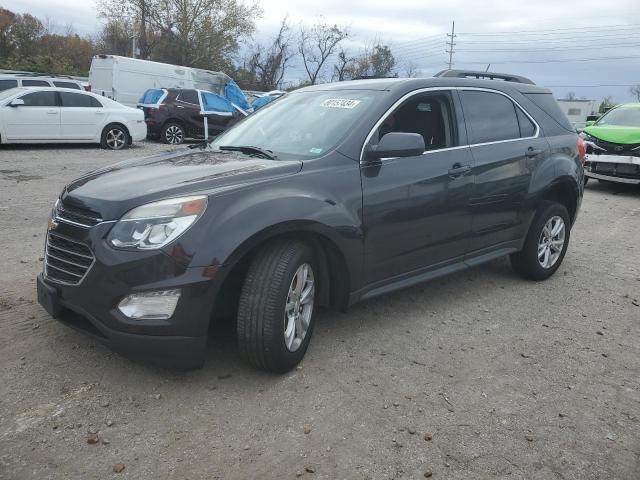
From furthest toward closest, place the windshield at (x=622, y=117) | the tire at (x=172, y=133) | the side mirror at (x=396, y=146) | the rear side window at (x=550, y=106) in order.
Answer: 1. the tire at (x=172, y=133)
2. the windshield at (x=622, y=117)
3. the rear side window at (x=550, y=106)
4. the side mirror at (x=396, y=146)

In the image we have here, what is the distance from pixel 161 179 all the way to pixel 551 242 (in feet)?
12.5

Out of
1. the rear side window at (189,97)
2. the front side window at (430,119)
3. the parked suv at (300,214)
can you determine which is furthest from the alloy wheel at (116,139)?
the front side window at (430,119)

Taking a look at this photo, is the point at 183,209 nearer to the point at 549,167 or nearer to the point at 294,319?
the point at 294,319

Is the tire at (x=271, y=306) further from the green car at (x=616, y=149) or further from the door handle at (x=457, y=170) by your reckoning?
the green car at (x=616, y=149)

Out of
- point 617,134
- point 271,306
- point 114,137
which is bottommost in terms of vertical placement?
point 114,137

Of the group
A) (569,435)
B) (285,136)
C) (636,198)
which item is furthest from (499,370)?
(636,198)

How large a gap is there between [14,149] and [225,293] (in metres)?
13.1

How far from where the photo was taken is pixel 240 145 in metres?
4.34

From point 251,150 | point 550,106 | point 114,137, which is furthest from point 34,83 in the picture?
point 550,106

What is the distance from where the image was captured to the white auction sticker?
415 cm

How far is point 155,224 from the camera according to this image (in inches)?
119

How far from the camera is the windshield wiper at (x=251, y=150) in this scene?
389 centimetres

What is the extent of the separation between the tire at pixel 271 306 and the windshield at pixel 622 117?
1085 centimetres

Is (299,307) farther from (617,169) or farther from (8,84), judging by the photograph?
(8,84)
